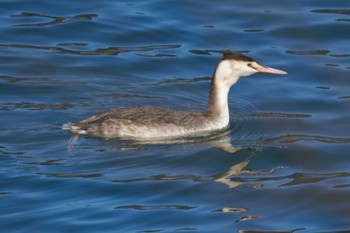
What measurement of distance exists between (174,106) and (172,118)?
1118mm

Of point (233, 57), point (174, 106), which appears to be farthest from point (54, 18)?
point (233, 57)

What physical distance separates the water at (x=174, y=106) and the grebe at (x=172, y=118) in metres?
0.15

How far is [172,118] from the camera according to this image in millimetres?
15344

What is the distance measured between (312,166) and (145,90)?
307 centimetres

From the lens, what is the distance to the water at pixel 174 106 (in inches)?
510

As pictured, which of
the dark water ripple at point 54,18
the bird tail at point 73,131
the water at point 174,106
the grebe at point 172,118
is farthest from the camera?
the dark water ripple at point 54,18

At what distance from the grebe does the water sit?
0.49 feet

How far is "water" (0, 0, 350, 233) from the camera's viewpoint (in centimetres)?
1295

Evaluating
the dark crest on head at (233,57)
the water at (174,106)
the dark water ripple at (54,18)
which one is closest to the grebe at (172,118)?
the dark crest on head at (233,57)

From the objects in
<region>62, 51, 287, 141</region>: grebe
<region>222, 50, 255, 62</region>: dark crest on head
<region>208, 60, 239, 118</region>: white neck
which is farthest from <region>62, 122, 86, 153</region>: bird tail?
<region>222, 50, 255, 62</region>: dark crest on head

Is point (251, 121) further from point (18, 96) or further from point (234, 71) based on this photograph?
point (18, 96)

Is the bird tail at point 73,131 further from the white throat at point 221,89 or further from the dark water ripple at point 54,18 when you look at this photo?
the dark water ripple at point 54,18

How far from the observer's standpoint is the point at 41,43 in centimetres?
1855

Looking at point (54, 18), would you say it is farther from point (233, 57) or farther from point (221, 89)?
point (233, 57)
